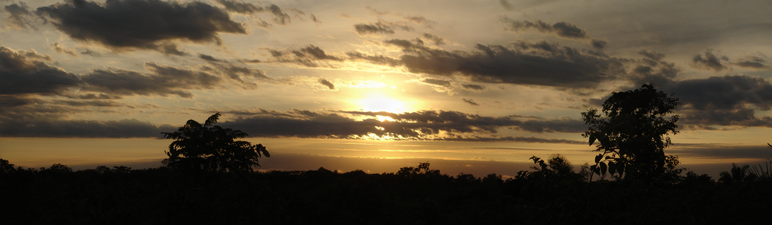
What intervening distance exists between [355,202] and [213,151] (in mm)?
17829

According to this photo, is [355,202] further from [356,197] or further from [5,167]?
[5,167]

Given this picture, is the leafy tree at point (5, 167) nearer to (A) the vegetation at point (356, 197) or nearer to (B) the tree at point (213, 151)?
(A) the vegetation at point (356, 197)

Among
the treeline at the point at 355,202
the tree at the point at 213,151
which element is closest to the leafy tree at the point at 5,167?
the treeline at the point at 355,202

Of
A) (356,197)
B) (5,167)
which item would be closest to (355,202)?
(356,197)

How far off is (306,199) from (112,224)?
1329 cm

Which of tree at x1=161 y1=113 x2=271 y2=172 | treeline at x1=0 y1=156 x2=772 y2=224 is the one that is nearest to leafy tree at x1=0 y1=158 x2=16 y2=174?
treeline at x1=0 y1=156 x2=772 y2=224

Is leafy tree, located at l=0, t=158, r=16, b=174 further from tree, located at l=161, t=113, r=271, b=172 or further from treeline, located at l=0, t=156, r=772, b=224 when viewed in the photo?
tree, located at l=161, t=113, r=271, b=172

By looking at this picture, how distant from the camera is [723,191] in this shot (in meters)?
23.5

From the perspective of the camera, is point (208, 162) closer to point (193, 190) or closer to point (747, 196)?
point (193, 190)

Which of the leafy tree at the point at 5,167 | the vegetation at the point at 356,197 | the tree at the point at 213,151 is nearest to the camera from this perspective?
the vegetation at the point at 356,197

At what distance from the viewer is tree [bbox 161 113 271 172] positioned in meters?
15.2

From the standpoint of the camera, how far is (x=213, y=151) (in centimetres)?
1536

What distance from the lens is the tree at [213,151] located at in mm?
15195

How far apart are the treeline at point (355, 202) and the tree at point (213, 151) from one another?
1.14 ft
